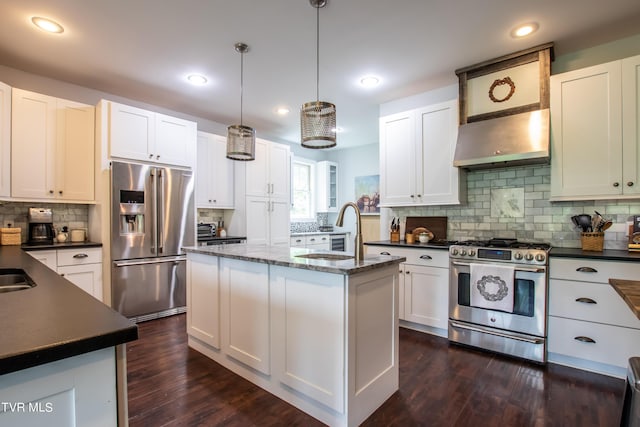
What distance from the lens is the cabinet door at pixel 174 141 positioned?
12.3 ft

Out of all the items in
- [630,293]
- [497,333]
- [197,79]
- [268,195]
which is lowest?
[497,333]

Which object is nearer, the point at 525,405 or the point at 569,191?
the point at 525,405

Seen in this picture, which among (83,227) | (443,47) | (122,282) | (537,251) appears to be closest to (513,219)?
(537,251)

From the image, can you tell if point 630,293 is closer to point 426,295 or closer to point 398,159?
point 426,295

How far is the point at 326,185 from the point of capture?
6.49 metres

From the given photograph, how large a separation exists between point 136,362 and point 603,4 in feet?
14.4

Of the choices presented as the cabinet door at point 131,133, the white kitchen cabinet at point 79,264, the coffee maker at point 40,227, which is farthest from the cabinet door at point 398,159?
the coffee maker at point 40,227

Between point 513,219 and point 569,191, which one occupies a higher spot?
point 569,191

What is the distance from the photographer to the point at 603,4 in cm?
220

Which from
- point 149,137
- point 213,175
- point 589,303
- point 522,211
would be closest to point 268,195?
point 213,175

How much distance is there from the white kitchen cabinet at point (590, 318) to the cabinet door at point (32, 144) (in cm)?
478

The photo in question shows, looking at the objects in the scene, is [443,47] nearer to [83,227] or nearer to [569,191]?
[569,191]

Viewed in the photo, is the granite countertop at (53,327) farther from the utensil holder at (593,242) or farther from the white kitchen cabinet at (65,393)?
the utensil holder at (593,242)

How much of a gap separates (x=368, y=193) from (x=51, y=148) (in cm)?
481
